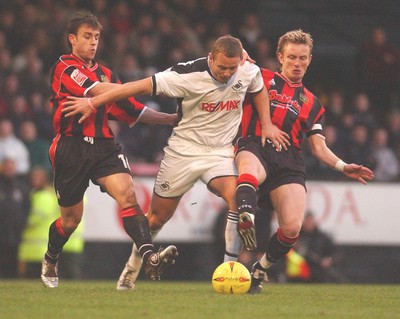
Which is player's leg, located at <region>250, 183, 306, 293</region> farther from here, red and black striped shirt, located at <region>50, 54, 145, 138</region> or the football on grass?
red and black striped shirt, located at <region>50, 54, 145, 138</region>

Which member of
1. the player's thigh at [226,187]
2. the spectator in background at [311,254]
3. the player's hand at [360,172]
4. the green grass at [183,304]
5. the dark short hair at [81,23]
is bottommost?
the spectator in background at [311,254]


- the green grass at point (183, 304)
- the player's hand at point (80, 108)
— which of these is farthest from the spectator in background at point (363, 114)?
the player's hand at point (80, 108)

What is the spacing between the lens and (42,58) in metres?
17.2

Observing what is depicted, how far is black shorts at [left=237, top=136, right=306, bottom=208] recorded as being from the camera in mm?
9828

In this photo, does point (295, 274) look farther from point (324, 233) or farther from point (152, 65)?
point (152, 65)

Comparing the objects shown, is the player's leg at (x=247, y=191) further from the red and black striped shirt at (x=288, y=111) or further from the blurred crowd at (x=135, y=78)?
the blurred crowd at (x=135, y=78)

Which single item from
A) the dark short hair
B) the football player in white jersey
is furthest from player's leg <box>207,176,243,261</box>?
the dark short hair

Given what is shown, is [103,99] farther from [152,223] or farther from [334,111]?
[334,111]

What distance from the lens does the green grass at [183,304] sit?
7.83 meters

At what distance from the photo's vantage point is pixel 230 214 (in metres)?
9.59

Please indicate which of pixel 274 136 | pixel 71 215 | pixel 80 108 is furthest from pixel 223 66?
pixel 71 215

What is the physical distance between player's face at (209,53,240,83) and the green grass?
1.81 meters

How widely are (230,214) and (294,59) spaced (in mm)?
1547

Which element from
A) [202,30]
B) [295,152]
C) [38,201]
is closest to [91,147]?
[295,152]
